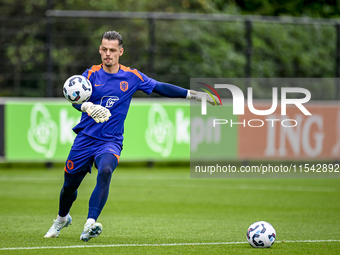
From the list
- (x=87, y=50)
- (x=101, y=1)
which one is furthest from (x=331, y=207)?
(x=101, y=1)

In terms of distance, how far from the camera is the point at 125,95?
22.9 ft

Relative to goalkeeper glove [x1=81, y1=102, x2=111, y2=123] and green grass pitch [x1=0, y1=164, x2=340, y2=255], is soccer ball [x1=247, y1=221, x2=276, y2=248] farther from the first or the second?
goalkeeper glove [x1=81, y1=102, x2=111, y2=123]

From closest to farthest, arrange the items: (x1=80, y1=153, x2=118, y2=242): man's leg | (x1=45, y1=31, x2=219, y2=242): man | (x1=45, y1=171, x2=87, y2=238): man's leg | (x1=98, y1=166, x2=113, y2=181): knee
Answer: (x1=80, y1=153, x2=118, y2=242): man's leg
(x1=98, y1=166, x2=113, y2=181): knee
(x1=45, y1=31, x2=219, y2=242): man
(x1=45, y1=171, x2=87, y2=238): man's leg

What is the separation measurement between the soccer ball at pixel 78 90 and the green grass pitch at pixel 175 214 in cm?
162

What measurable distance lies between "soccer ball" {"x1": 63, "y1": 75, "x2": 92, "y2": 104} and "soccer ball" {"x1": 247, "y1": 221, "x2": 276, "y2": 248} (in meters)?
2.39

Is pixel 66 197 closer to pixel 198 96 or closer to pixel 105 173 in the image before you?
pixel 105 173

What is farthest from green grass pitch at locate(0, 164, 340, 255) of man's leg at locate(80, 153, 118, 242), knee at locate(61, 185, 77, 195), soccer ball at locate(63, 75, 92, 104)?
soccer ball at locate(63, 75, 92, 104)

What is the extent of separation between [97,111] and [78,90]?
355 millimetres

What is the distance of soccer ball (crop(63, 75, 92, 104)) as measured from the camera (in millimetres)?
6582

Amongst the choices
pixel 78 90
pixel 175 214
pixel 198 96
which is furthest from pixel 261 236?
pixel 175 214

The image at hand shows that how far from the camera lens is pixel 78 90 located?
6582 millimetres

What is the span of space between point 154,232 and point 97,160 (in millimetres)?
1632

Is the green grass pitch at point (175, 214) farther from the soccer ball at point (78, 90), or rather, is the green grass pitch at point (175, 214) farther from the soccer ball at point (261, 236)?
the soccer ball at point (78, 90)

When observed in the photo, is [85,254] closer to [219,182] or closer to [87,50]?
[219,182]
